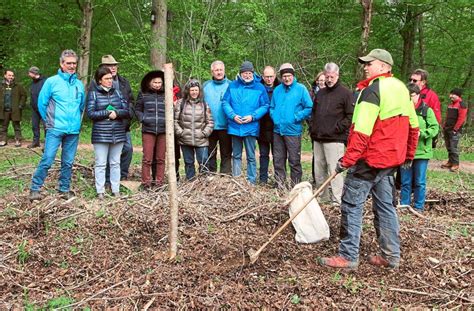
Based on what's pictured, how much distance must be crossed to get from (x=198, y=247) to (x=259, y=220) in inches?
37.1

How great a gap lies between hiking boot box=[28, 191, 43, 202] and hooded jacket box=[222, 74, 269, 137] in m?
2.83

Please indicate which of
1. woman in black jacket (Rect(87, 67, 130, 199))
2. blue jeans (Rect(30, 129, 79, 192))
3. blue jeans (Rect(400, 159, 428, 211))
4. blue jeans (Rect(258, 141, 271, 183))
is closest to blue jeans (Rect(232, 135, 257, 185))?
blue jeans (Rect(258, 141, 271, 183))

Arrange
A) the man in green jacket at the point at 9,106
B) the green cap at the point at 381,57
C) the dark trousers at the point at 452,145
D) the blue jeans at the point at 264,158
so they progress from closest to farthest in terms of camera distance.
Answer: the green cap at the point at 381,57 → the blue jeans at the point at 264,158 → the dark trousers at the point at 452,145 → the man in green jacket at the point at 9,106

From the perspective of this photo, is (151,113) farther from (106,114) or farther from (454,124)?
(454,124)

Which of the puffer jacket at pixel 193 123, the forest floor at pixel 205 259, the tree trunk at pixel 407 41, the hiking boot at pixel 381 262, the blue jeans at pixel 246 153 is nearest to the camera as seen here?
the forest floor at pixel 205 259

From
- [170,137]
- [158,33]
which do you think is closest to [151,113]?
[170,137]

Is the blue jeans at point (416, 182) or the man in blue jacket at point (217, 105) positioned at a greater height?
the man in blue jacket at point (217, 105)

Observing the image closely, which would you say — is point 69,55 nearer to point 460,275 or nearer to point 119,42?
point 460,275

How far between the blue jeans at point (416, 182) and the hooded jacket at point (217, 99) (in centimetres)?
278

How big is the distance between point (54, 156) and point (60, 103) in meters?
0.71

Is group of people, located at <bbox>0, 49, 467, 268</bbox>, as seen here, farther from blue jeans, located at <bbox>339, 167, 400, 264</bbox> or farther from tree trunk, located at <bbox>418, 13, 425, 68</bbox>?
tree trunk, located at <bbox>418, 13, 425, 68</bbox>

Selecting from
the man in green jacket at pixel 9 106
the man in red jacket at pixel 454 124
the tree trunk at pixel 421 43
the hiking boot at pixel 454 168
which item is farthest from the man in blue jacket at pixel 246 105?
the tree trunk at pixel 421 43

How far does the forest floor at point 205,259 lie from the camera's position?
374 cm

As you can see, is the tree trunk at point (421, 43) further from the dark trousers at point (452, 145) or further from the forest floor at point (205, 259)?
the forest floor at point (205, 259)
